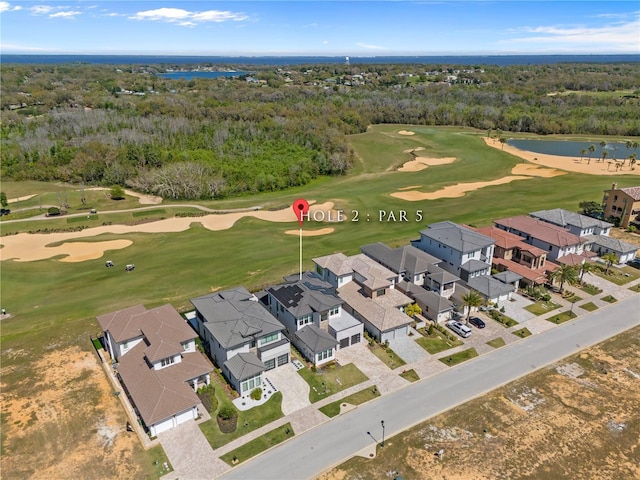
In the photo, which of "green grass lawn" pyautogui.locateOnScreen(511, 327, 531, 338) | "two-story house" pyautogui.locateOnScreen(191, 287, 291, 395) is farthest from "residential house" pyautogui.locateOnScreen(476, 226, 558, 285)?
"two-story house" pyautogui.locateOnScreen(191, 287, 291, 395)

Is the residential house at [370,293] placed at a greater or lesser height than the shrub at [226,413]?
greater

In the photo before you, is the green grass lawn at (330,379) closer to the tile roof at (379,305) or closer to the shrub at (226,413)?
the tile roof at (379,305)

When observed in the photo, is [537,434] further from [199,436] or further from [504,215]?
[504,215]

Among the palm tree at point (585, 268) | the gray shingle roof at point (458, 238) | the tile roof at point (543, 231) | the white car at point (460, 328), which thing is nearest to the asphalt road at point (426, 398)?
the white car at point (460, 328)

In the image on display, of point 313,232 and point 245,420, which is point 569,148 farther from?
point 245,420

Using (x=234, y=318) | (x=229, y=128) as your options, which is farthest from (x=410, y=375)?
(x=229, y=128)

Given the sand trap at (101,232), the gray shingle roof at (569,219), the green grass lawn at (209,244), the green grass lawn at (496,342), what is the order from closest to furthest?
the green grass lawn at (496,342)
the green grass lawn at (209,244)
the gray shingle roof at (569,219)
the sand trap at (101,232)
